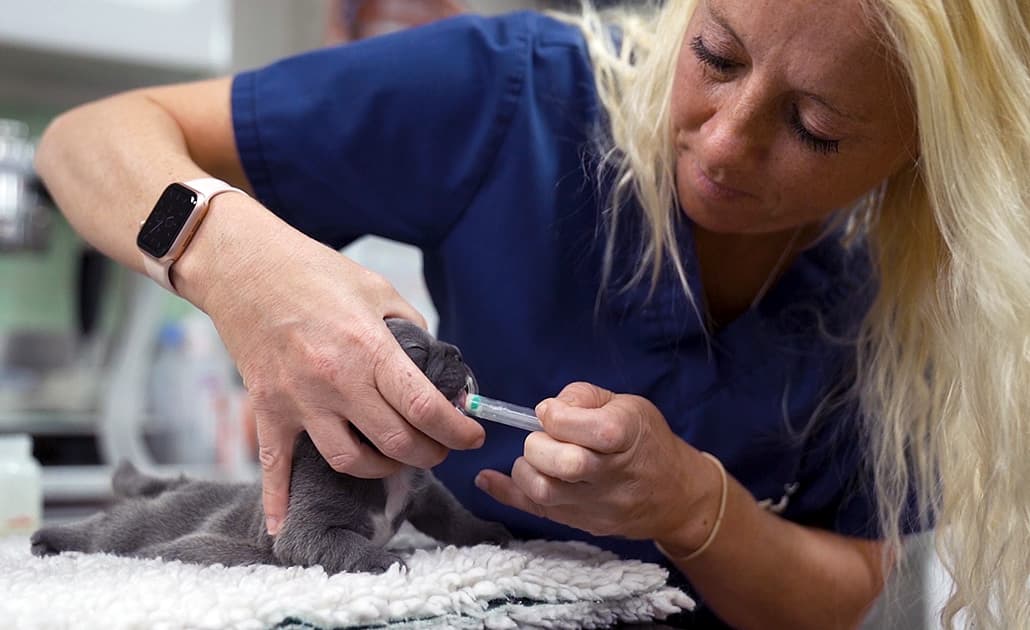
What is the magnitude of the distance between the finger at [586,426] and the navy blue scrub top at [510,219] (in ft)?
0.63

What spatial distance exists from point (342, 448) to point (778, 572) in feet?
1.46

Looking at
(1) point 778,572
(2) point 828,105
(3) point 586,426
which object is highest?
(2) point 828,105

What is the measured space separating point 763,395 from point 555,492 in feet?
1.02

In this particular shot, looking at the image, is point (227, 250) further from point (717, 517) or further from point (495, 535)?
point (717, 517)

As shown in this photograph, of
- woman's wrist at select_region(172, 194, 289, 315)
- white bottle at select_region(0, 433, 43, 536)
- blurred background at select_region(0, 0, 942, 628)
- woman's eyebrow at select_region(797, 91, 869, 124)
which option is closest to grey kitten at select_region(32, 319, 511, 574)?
woman's wrist at select_region(172, 194, 289, 315)

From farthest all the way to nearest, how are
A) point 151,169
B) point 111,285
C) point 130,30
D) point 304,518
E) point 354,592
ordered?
point 111,285 → point 130,30 → point 151,169 → point 304,518 → point 354,592

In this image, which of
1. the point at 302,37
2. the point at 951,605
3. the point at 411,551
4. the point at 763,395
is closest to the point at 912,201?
the point at 763,395

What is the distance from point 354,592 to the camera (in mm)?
554

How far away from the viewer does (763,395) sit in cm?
92

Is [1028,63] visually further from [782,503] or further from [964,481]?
[782,503]

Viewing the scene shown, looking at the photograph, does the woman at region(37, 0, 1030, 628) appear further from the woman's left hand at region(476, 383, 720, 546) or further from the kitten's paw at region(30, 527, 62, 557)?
the kitten's paw at region(30, 527, 62, 557)

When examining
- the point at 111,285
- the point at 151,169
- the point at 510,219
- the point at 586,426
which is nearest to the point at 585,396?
the point at 586,426

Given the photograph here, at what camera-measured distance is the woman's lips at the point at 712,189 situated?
798mm

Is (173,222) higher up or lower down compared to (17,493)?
higher up
